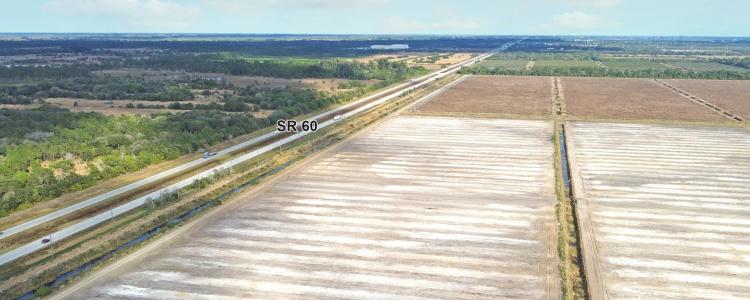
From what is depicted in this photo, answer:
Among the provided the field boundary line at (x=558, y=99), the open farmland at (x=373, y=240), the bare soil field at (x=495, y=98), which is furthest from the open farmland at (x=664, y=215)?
the bare soil field at (x=495, y=98)

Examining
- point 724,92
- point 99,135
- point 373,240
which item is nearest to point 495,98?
point 724,92

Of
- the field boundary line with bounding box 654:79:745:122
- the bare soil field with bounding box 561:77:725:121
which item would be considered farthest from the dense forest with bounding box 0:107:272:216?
the field boundary line with bounding box 654:79:745:122

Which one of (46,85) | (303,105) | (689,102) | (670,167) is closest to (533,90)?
(689,102)

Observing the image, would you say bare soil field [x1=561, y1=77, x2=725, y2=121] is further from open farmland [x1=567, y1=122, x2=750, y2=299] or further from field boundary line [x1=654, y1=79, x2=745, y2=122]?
open farmland [x1=567, y1=122, x2=750, y2=299]

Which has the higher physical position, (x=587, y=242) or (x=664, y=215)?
(x=664, y=215)

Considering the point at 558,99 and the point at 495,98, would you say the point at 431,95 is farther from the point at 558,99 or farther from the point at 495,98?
the point at 558,99

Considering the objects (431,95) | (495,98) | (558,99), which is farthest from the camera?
(431,95)
